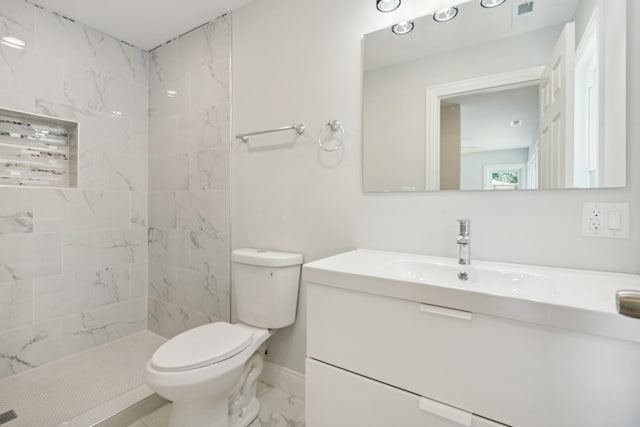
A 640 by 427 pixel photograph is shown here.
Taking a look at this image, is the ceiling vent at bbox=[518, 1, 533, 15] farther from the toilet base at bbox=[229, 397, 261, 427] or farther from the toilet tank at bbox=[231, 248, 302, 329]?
the toilet base at bbox=[229, 397, 261, 427]

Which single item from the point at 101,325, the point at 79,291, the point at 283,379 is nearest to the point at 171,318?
the point at 101,325

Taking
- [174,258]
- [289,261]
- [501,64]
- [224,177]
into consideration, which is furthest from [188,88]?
[501,64]

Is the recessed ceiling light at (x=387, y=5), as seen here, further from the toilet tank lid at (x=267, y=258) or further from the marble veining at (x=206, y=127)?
the toilet tank lid at (x=267, y=258)

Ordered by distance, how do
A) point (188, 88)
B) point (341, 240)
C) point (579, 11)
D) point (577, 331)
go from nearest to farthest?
1. point (577, 331)
2. point (579, 11)
3. point (341, 240)
4. point (188, 88)

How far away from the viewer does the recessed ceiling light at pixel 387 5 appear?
1.35m

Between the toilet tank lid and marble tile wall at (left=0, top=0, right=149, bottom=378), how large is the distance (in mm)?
715

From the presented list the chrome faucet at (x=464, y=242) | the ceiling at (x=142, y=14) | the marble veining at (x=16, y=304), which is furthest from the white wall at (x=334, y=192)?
the marble veining at (x=16, y=304)

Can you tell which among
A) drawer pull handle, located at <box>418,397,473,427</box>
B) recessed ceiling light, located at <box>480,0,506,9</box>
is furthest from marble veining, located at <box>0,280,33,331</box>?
recessed ceiling light, located at <box>480,0,506,9</box>

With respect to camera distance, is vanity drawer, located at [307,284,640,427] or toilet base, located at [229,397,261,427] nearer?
vanity drawer, located at [307,284,640,427]

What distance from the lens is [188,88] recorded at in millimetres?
2172

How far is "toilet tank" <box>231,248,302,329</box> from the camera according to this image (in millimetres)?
1570

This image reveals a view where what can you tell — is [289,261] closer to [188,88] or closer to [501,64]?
[501,64]

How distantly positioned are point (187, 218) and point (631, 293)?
7.30ft

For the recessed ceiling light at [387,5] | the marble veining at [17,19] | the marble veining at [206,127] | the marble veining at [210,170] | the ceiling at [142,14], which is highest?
the ceiling at [142,14]
